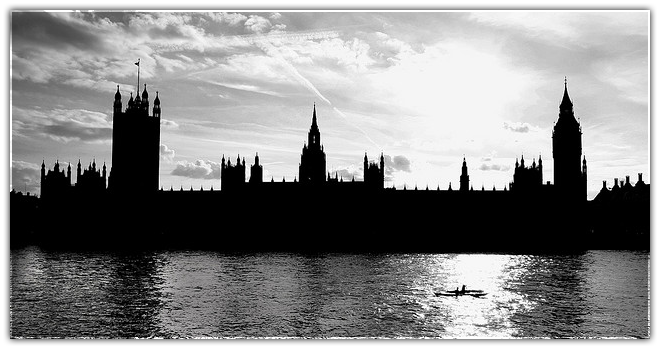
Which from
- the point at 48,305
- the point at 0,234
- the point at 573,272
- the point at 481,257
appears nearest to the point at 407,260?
the point at 481,257

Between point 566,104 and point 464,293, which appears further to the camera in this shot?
point 566,104

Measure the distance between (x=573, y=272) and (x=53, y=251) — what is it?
54443mm

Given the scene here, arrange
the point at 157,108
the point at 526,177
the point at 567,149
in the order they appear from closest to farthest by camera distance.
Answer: the point at 526,177
the point at 567,149
the point at 157,108

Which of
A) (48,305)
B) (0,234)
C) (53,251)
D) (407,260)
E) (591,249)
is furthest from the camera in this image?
(591,249)

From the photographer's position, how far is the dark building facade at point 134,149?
10756 cm

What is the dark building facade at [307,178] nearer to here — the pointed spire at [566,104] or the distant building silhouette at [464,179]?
the distant building silhouette at [464,179]

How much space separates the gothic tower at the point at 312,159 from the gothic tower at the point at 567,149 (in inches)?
1616

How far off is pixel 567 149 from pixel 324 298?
84072 mm

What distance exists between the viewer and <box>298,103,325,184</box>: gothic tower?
109 meters

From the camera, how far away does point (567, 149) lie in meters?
107

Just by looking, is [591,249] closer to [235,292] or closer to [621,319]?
[621,319]

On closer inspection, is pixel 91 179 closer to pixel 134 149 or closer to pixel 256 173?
pixel 134 149

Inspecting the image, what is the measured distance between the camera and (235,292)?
37656 millimetres

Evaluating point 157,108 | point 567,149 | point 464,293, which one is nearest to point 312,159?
point 157,108
